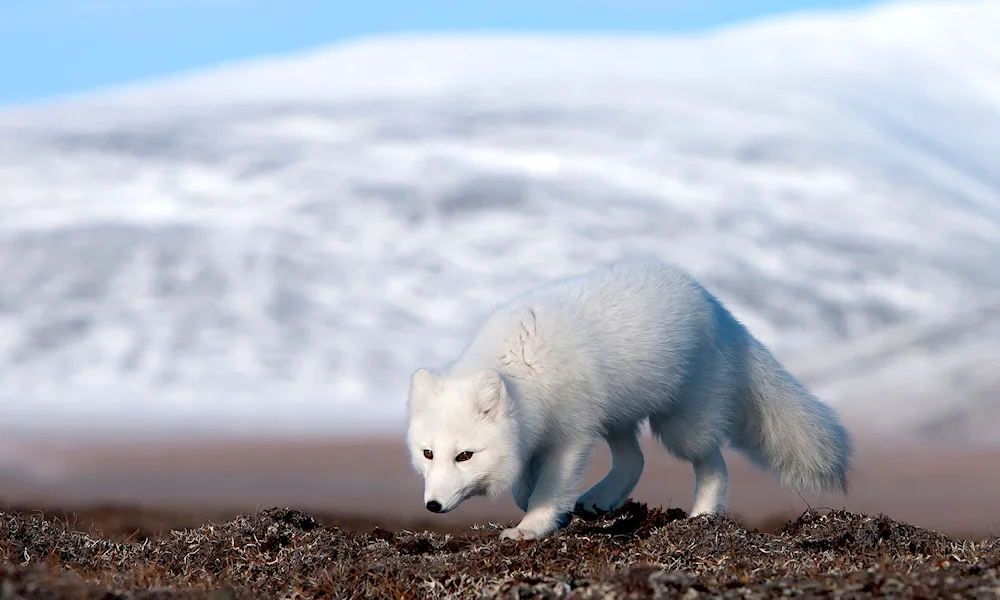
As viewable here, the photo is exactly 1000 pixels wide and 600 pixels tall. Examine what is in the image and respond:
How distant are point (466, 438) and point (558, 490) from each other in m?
0.70

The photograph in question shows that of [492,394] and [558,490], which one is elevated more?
[492,394]

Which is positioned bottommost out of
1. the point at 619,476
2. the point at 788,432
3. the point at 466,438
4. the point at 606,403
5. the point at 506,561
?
the point at 506,561

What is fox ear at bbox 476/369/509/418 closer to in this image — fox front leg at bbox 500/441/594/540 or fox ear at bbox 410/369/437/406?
fox ear at bbox 410/369/437/406

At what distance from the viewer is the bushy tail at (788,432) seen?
726 centimetres

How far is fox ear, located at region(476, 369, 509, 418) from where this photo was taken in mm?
5652

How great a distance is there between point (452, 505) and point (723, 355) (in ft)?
7.19

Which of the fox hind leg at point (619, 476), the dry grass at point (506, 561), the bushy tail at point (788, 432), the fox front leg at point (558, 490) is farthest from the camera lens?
the bushy tail at point (788, 432)

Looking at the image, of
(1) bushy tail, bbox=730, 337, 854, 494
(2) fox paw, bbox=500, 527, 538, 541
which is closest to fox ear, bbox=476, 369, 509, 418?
A: (2) fox paw, bbox=500, 527, 538, 541

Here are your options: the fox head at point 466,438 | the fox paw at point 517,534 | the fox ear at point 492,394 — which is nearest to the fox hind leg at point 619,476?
the fox paw at point 517,534

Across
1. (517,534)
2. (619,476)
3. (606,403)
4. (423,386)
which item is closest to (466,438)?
(423,386)

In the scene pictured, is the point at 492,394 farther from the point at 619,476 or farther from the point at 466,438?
the point at 619,476

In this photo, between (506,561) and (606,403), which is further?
(606,403)

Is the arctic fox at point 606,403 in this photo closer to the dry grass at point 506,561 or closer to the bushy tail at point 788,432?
the bushy tail at point 788,432

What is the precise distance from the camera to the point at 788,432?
23.8 ft
